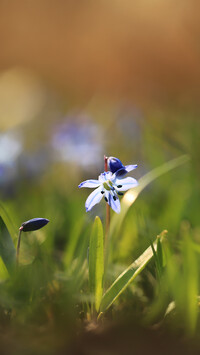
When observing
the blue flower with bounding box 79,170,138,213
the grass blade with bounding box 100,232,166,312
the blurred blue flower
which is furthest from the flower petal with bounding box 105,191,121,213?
the blurred blue flower

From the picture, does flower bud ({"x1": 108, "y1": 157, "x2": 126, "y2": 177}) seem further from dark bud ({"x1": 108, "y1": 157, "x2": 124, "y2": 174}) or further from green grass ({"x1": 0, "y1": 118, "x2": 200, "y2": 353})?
green grass ({"x1": 0, "y1": 118, "x2": 200, "y2": 353})

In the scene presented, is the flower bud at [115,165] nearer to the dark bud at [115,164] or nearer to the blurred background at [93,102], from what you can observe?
the dark bud at [115,164]

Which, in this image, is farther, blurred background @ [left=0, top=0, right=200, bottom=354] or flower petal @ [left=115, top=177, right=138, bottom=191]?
blurred background @ [left=0, top=0, right=200, bottom=354]

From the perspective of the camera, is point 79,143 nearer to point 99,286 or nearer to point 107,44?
point 99,286

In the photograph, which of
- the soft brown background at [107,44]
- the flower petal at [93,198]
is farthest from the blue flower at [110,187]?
the soft brown background at [107,44]

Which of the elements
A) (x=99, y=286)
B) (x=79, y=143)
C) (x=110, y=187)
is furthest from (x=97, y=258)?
(x=79, y=143)
